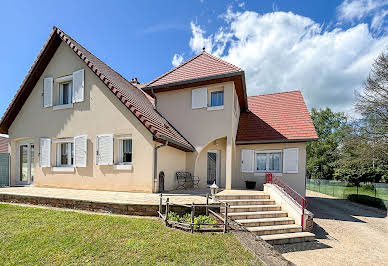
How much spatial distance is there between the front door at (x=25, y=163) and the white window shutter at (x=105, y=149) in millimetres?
5468

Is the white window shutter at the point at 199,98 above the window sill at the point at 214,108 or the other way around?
above

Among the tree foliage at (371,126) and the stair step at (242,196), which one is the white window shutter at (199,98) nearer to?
the stair step at (242,196)

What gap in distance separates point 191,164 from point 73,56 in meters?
8.65

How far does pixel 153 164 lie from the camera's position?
897 cm

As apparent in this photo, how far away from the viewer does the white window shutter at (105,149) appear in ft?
31.7

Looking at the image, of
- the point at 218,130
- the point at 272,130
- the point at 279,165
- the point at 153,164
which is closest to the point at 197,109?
the point at 218,130

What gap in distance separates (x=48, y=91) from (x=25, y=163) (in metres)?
4.73

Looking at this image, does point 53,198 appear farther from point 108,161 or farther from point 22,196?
point 108,161

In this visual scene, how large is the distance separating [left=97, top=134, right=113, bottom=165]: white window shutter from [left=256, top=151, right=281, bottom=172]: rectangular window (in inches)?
333

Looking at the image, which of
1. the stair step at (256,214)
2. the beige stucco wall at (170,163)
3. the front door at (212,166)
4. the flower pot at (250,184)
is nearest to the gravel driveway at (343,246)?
the stair step at (256,214)

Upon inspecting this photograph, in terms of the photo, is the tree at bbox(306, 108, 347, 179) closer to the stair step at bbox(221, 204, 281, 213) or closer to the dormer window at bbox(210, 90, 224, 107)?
the dormer window at bbox(210, 90, 224, 107)

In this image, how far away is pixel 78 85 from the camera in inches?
422

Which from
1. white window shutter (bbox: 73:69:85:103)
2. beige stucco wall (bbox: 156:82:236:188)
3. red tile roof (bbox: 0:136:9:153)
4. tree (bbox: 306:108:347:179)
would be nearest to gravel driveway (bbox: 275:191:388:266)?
beige stucco wall (bbox: 156:82:236:188)

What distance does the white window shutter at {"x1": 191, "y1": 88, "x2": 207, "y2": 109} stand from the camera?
11.3 m
